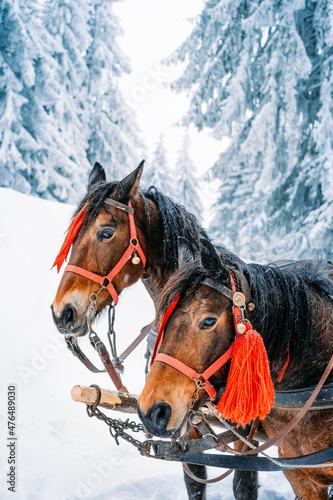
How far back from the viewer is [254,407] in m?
1.58

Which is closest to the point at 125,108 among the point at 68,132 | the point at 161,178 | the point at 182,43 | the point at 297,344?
the point at 68,132

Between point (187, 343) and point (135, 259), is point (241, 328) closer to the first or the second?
point (187, 343)

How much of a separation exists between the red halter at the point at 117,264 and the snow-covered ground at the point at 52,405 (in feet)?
6.82

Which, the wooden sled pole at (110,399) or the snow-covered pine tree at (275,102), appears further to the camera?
the snow-covered pine tree at (275,102)

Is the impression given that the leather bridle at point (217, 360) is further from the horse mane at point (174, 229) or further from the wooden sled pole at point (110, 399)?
the horse mane at point (174, 229)

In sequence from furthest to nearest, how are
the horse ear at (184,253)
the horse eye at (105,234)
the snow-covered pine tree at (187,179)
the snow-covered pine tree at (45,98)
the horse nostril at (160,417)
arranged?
the snow-covered pine tree at (187,179) < the snow-covered pine tree at (45,98) < the horse eye at (105,234) < the horse ear at (184,253) < the horse nostril at (160,417)

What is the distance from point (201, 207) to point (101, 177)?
16776 mm

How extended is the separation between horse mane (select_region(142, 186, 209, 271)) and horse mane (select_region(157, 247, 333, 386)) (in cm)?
63

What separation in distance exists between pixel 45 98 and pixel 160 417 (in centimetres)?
1234

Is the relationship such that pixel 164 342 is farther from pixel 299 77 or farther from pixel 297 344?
pixel 299 77

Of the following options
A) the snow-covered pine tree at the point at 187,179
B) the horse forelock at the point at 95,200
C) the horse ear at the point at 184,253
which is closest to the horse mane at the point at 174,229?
the horse forelock at the point at 95,200

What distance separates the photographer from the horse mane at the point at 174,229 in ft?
8.38

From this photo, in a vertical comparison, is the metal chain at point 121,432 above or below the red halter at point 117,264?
below

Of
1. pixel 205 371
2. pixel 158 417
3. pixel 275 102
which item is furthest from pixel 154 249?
pixel 275 102
